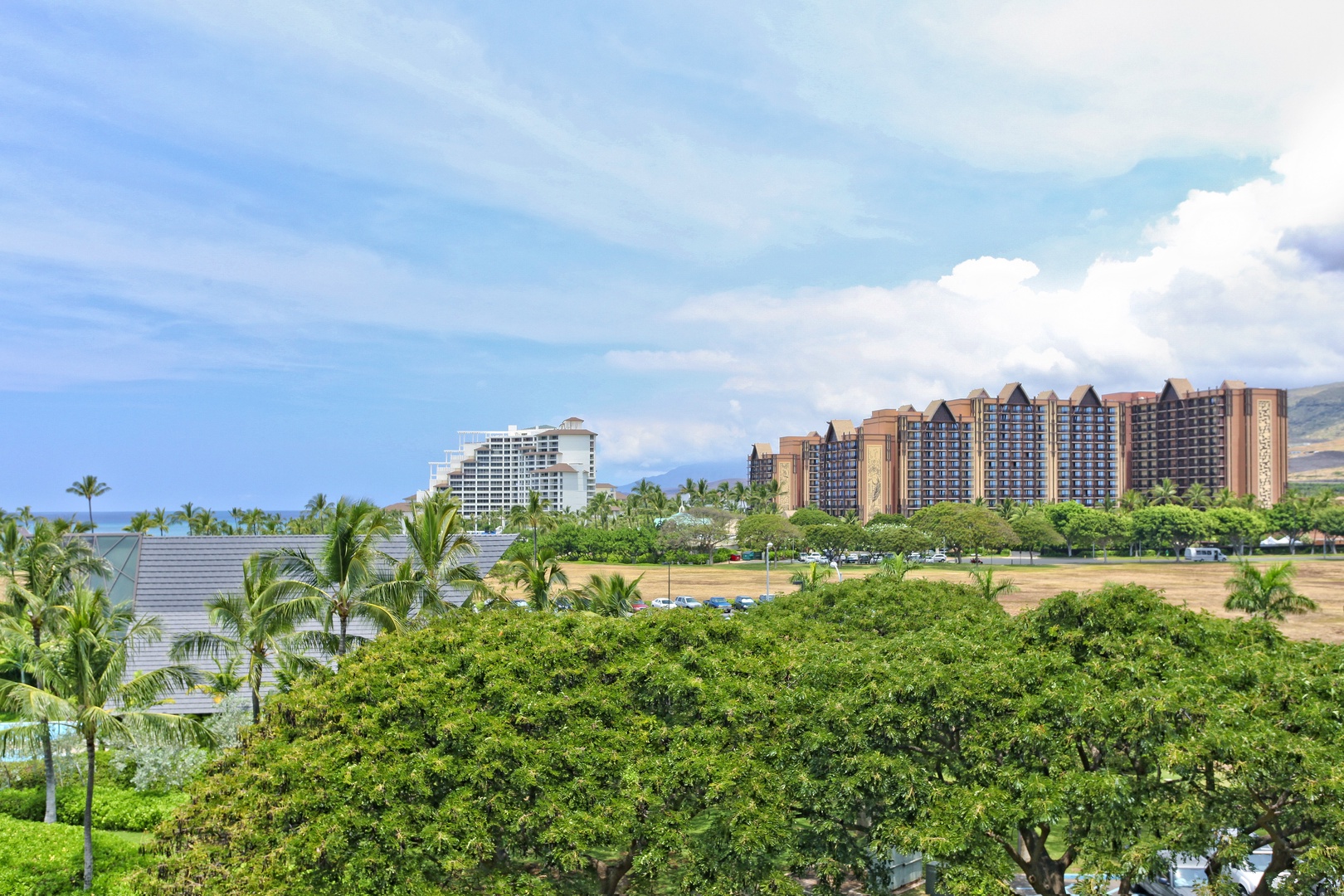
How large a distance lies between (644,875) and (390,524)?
15154 millimetres

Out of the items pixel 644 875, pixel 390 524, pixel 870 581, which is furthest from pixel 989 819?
pixel 390 524

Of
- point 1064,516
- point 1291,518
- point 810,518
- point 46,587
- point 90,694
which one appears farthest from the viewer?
point 810,518

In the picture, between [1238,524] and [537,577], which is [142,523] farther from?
[1238,524]

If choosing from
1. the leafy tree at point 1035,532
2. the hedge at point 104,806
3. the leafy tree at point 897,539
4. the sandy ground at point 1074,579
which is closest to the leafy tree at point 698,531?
the sandy ground at point 1074,579

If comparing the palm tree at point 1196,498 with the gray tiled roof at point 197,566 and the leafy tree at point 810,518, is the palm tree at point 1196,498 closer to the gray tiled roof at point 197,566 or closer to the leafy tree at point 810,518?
the leafy tree at point 810,518

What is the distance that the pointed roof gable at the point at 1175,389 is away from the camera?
143000mm

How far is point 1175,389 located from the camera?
143500 millimetres

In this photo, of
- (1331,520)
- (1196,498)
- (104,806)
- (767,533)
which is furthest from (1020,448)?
(104,806)

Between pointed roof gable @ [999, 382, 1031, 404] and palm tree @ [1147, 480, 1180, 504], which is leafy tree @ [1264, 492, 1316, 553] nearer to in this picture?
palm tree @ [1147, 480, 1180, 504]

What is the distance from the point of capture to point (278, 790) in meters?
12.7

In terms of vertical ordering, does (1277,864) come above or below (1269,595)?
below

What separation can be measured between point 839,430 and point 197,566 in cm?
13255

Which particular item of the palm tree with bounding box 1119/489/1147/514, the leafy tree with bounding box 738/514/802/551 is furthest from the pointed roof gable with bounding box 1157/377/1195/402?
the leafy tree with bounding box 738/514/802/551

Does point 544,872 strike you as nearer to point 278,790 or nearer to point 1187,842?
point 278,790
